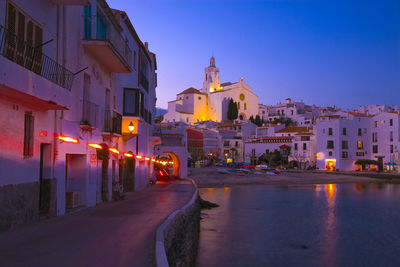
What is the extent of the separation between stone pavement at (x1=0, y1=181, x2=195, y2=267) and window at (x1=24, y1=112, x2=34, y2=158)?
6.44 feet

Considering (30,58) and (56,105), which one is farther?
(56,105)

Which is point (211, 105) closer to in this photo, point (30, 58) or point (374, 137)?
point (374, 137)

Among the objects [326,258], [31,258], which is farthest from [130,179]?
[31,258]

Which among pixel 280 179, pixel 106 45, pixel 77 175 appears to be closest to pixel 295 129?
pixel 280 179

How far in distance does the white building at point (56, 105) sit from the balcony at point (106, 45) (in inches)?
1.4

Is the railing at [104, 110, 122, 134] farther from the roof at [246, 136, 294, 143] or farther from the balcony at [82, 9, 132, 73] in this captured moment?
the roof at [246, 136, 294, 143]

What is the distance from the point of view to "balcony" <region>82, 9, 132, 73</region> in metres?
14.4

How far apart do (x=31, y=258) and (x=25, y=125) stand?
14.3 ft

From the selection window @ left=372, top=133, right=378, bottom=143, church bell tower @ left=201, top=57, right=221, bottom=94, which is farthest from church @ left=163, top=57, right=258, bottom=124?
window @ left=372, top=133, right=378, bottom=143

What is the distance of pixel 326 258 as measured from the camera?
1797 cm

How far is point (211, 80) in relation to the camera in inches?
5763

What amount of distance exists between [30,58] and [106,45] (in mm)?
4306

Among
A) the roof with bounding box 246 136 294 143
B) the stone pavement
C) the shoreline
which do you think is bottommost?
the shoreline

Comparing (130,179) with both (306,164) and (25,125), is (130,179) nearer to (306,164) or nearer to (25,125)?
(25,125)
